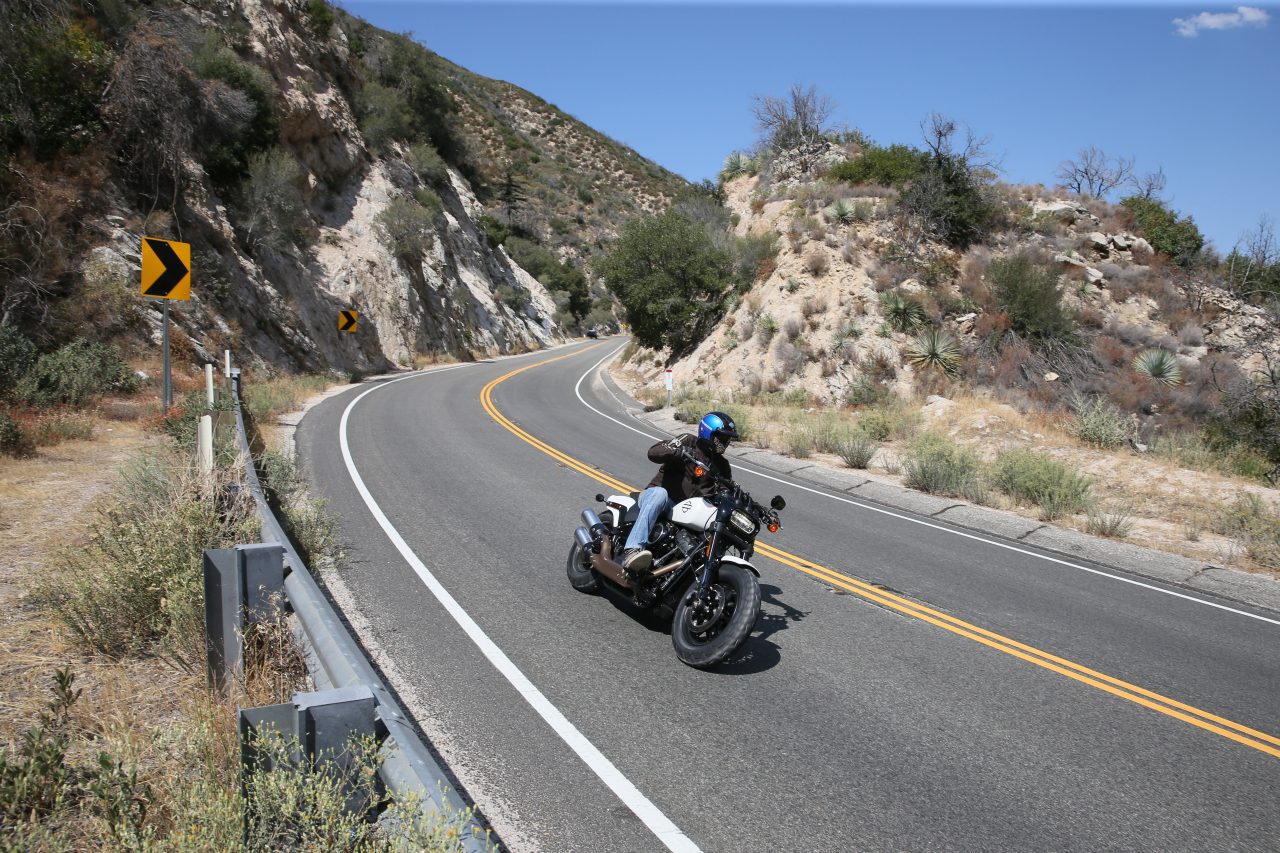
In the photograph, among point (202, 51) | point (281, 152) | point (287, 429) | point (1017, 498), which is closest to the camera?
point (1017, 498)

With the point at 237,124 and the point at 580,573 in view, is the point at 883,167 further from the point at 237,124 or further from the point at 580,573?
the point at 580,573

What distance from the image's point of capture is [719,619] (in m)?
5.63

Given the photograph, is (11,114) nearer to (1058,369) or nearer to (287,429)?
(287,429)

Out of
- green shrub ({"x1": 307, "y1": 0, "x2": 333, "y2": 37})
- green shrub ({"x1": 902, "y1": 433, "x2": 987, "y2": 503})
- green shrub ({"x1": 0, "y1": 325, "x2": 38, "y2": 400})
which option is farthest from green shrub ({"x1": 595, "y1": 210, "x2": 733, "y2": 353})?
green shrub ({"x1": 0, "y1": 325, "x2": 38, "y2": 400})

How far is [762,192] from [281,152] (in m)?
21.0

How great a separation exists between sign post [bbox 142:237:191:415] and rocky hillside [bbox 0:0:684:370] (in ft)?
21.6

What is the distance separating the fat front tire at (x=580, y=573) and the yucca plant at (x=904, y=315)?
20567 millimetres

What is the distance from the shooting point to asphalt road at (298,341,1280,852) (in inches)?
156

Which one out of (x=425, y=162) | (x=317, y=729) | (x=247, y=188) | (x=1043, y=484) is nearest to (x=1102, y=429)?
(x=1043, y=484)

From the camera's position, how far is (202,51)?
1113 inches

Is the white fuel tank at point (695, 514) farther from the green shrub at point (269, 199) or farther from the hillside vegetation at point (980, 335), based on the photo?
the green shrub at point (269, 199)

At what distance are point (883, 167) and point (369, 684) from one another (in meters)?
32.9

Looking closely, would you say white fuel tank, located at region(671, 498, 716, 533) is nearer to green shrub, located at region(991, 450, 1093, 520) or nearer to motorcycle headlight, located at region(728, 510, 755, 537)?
motorcycle headlight, located at region(728, 510, 755, 537)

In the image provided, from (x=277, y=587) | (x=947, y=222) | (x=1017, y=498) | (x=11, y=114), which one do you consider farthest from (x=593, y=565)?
(x=947, y=222)
